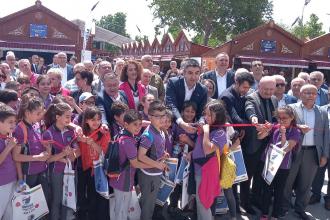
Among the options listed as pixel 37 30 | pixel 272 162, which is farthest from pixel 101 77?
pixel 37 30

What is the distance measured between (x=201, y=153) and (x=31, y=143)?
1783 millimetres

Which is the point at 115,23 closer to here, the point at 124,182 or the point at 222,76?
the point at 222,76

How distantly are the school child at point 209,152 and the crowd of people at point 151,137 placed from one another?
1 cm

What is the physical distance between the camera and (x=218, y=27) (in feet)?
132

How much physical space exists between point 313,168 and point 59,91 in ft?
11.9

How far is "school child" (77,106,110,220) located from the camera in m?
4.10

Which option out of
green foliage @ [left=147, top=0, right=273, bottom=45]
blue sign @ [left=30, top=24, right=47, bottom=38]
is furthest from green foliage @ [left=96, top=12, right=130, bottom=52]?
blue sign @ [left=30, top=24, right=47, bottom=38]

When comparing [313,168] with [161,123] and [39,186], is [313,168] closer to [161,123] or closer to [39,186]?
[161,123]

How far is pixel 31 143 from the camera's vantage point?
3852 mm

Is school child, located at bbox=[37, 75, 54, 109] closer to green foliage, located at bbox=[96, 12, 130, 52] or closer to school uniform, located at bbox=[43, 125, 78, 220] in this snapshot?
school uniform, located at bbox=[43, 125, 78, 220]

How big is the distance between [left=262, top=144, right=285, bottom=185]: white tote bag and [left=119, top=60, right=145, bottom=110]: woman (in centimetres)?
176

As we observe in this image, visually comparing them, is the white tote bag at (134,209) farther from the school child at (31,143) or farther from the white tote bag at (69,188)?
the school child at (31,143)

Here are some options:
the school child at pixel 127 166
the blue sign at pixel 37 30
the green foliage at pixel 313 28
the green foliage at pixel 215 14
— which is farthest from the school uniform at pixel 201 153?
the green foliage at pixel 313 28

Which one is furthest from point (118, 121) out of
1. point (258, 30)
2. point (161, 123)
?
point (258, 30)
